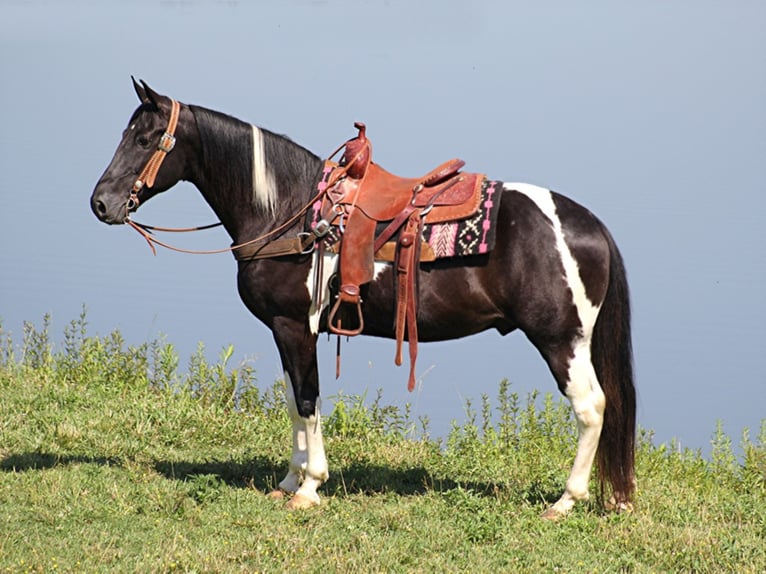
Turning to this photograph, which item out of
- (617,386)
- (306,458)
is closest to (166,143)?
(306,458)

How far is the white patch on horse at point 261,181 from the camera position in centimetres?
615

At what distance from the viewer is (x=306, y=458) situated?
253 inches

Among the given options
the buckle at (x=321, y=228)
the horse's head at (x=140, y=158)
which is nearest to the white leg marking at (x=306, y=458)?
the buckle at (x=321, y=228)

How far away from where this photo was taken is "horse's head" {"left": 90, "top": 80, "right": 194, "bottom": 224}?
6086 mm

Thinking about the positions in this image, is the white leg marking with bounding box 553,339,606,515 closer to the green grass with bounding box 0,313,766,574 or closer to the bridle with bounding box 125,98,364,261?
the green grass with bounding box 0,313,766,574

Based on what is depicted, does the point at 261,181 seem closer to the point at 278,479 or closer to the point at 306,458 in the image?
the point at 306,458

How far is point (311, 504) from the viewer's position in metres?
6.15

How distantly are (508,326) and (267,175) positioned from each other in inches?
67.1

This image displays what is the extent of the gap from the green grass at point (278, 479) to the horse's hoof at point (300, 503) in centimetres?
6

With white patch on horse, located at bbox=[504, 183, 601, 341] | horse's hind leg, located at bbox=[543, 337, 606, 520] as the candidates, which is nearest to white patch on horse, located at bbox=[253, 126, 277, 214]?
white patch on horse, located at bbox=[504, 183, 601, 341]

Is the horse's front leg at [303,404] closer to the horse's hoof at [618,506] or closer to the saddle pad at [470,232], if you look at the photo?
the saddle pad at [470,232]

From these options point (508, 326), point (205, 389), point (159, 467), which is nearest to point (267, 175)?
point (508, 326)

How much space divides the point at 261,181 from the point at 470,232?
4.37ft

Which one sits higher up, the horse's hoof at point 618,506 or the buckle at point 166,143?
the buckle at point 166,143
